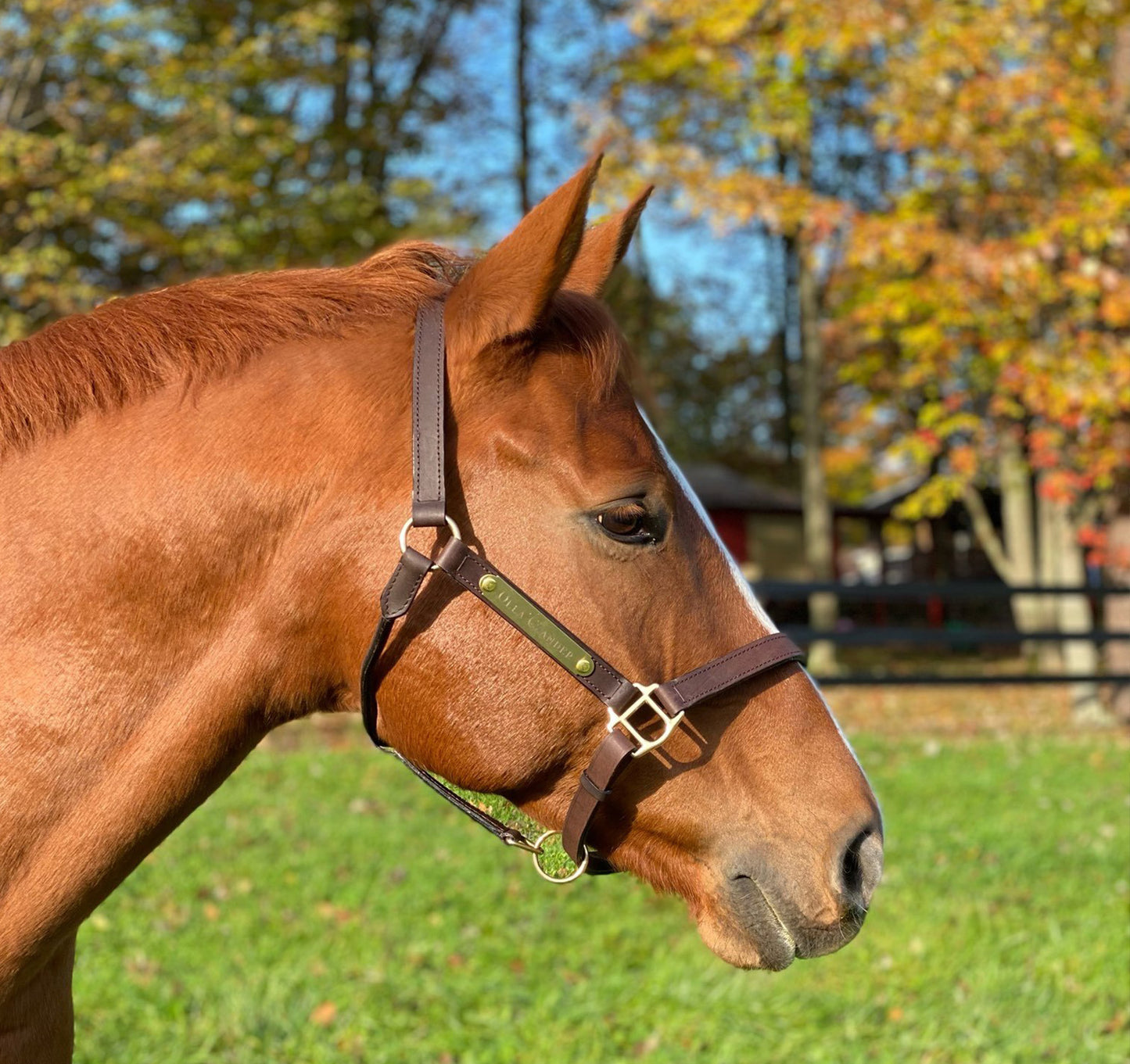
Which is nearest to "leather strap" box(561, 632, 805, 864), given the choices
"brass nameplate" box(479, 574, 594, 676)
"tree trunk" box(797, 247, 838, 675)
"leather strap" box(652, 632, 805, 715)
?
"leather strap" box(652, 632, 805, 715)

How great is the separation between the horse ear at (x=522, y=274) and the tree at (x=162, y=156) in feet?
27.3

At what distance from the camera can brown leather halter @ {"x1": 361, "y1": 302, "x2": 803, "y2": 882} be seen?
1570 mm

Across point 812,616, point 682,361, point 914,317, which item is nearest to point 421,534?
point 914,317

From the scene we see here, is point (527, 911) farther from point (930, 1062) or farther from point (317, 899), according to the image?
point (930, 1062)

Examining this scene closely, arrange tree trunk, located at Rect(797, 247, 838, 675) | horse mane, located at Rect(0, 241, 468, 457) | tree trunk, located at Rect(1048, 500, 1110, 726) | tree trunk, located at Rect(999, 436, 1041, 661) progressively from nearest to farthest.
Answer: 1. horse mane, located at Rect(0, 241, 468, 457)
2. tree trunk, located at Rect(1048, 500, 1110, 726)
3. tree trunk, located at Rect(999, 436, 1041, 661)
4. tree trunk, located at Rect(797, 247, 838, 675)

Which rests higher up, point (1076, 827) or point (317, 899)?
point (317, 899)

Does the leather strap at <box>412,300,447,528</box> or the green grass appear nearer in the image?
the leather strap at <box>412,300,447,528</box>

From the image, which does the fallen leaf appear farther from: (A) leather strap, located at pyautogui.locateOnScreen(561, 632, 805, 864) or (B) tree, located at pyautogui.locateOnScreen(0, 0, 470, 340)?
(B) tree, located at pyautogui.locateOnScreen(0, 0, 470, 340)

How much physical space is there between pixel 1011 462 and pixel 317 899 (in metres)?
11.0

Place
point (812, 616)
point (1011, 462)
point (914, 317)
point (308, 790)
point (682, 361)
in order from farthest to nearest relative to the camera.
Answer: point (682, 361), point (812, 616), point (1011, 462), point (914, 317), point (308, 790)

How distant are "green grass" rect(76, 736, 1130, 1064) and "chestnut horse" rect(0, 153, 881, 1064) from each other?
7.44 ft

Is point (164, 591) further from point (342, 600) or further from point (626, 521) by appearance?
point (626, 521)

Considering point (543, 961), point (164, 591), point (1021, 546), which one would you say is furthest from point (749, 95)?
point (164, 591)

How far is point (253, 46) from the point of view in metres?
10.7
